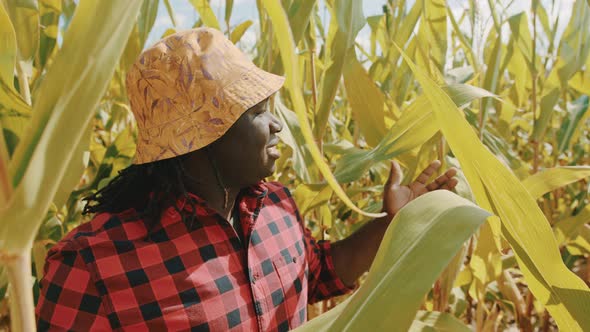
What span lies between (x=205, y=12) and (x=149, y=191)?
349 millimetres

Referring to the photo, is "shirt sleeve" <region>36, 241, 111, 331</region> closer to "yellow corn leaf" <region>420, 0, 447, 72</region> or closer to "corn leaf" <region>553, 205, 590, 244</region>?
"yellow corn leaf" <region>420, 0, 447, 72</region>

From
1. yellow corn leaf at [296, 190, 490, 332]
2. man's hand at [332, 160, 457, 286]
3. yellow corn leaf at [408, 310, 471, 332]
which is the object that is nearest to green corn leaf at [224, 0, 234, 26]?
man's hand at [332, 160, 457, 286]

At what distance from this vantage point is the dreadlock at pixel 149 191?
0.75 m

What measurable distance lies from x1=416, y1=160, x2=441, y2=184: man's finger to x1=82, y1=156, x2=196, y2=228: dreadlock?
13.6 inches

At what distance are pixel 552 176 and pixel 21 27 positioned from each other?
0.74 metres

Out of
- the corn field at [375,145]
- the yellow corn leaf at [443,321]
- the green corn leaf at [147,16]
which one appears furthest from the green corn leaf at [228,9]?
the yellow corn leaf at [443,321]

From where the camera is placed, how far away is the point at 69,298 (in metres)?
0.68

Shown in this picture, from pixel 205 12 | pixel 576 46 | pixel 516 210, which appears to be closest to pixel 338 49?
pixel 205 12

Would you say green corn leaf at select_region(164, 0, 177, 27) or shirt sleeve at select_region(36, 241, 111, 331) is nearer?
shirt sleeve at select_region(36, 241, 111, 331)

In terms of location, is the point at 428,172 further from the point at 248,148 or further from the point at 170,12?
the point at 170,12

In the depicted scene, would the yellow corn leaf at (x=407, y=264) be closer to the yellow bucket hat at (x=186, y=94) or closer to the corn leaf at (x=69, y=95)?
the corn leaf at (x=69, y=95)

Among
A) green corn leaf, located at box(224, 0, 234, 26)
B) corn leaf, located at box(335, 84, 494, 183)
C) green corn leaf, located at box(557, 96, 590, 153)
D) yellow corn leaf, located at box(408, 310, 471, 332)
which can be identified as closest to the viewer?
yellow corn leaf, located at box(408, 310, 471, 332)

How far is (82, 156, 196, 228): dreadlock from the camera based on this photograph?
→ 2.46 feet

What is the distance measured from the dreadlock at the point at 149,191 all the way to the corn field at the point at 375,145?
0.07 metres
